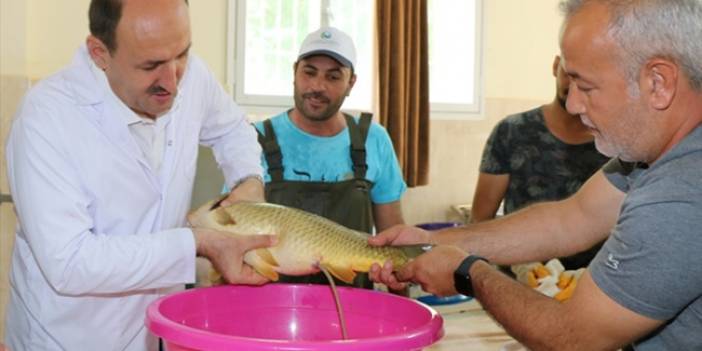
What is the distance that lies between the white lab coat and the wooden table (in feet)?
2.58

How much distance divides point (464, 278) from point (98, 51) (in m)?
0.94

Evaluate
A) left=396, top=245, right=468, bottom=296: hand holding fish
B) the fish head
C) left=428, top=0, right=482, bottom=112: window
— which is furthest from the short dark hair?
left=428, top=0, right=482, bottom=112: window

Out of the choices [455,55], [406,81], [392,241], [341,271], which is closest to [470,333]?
[392,241]

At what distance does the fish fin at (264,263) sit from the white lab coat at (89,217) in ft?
0.46

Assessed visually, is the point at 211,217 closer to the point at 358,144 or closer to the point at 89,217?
the point at 89,217

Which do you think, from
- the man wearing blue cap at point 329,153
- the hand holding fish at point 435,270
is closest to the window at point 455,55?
the man wearing blue cap at point 329,153

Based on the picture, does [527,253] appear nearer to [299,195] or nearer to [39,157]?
[299,195]

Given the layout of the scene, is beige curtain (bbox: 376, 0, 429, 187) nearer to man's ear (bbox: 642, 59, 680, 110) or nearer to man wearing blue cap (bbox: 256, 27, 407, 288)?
man wearing blue cap (bbox: 256, 27, 407, 288)

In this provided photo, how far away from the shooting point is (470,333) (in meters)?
2.32

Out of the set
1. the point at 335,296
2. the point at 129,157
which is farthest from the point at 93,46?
the point at 335,296

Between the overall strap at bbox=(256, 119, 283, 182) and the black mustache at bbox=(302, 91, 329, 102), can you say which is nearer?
the overall strap at bbox=(256, 119, 283, 182)

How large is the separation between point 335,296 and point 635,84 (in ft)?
2.22

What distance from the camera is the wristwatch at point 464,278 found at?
1.63 metres

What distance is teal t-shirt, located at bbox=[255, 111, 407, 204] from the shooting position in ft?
9.68
